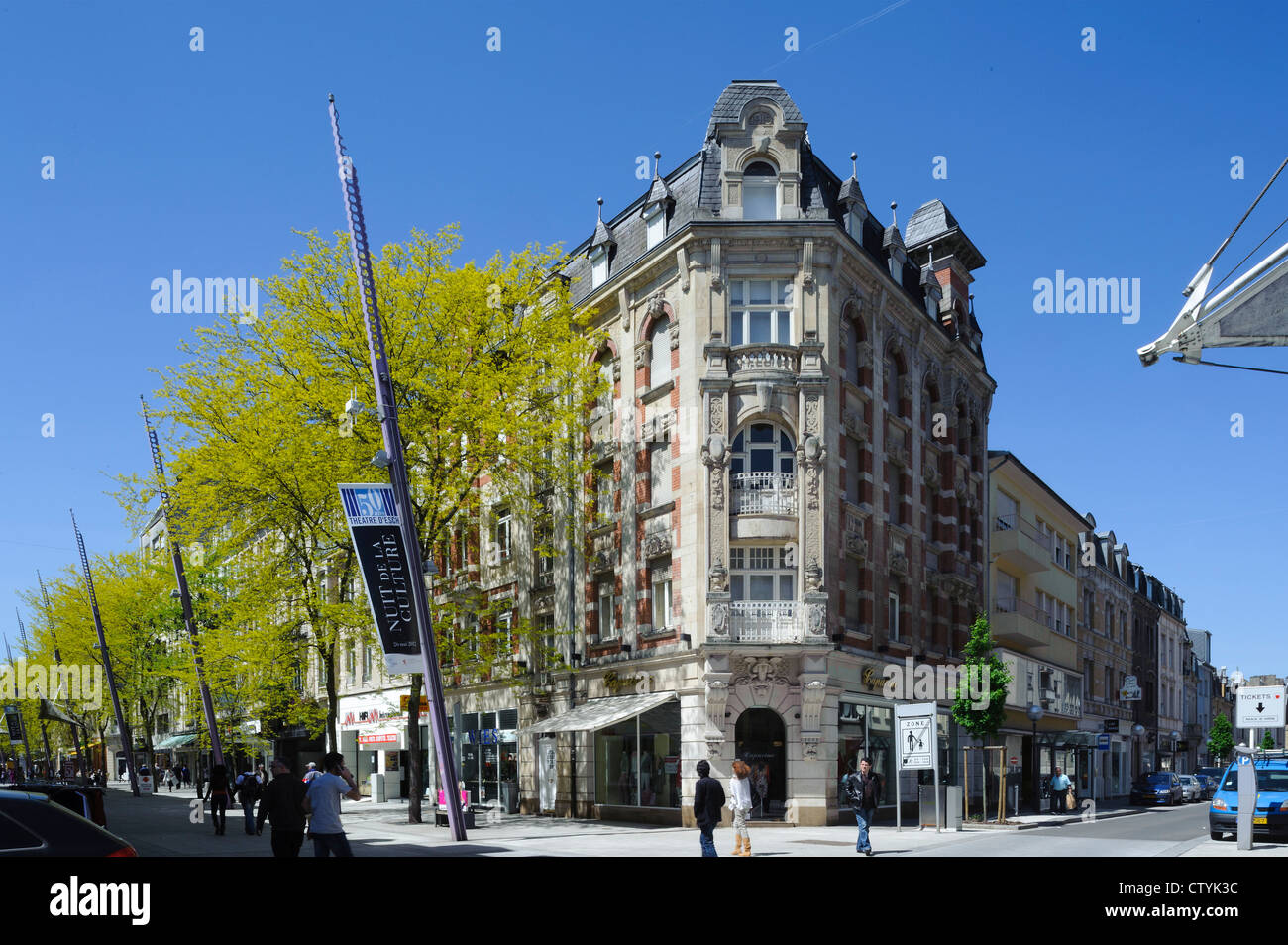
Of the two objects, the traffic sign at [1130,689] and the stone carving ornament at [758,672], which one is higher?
the stone carving ornament at [758,672]

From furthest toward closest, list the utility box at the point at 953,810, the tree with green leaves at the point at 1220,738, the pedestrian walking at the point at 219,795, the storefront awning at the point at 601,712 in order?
the tree with green leaves at the point at 1220,738 < the storefront awning at the point at 601,712 < the utility box at the point at 953,810 < the pedestrian walking at the point at 219,795

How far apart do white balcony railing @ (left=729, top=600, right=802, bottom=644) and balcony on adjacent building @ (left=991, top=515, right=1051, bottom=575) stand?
1846 cm

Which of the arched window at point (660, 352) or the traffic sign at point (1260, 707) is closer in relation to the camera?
the traffic sign at point (1260, 707)

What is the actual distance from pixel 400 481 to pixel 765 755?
44.3ft

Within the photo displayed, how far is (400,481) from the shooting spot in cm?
2109

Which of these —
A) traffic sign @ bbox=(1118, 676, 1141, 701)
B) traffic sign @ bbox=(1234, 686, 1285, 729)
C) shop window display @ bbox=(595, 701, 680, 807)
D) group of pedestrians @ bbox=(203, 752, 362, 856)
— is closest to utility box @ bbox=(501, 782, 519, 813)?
shop window display @ bbox=(595, 701, 680, 807)

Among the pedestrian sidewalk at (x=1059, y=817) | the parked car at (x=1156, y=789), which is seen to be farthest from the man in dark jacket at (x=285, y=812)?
the parked car at (x=1156, y=789)

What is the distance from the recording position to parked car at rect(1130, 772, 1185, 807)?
50.5 metres

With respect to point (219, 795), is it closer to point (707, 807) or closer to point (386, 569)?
point (386, 569)

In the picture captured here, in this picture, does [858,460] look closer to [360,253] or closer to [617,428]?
[617,428]

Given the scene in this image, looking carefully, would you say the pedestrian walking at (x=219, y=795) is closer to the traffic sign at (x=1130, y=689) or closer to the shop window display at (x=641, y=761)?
the shop window display at (x=641, y=761)

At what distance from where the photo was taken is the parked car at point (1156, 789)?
50.5 m

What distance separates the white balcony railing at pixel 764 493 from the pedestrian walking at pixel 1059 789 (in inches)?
686

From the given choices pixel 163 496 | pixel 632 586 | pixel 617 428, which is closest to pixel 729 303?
pixel 617 428
